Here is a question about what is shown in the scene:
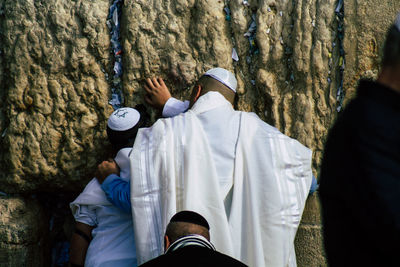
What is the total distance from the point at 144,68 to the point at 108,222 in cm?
103

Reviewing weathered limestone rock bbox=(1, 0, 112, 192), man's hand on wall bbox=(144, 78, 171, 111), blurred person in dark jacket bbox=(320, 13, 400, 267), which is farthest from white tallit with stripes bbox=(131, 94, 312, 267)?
blurred person in dark jacket bbox=(320, 13, 400, 267)

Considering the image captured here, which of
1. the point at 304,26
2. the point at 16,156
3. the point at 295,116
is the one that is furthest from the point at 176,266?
the point at 16,156

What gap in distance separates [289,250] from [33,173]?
5.87 ft

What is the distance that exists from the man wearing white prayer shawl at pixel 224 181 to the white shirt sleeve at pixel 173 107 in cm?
33

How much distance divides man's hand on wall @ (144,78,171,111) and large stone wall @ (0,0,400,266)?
0.24ft

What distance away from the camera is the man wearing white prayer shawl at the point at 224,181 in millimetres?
2578

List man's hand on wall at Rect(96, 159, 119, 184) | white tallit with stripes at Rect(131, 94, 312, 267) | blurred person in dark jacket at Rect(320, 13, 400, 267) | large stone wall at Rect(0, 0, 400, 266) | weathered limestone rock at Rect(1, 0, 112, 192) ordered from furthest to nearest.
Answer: weathered limestone rock at Rect(1, 0, 112, 192) < large stone wall at Rect(0, 0, 400, 266) < man's hand on wall at Rect(96, 159, 119, 184) < white tallit with stripes at Rect(131, 94, 312, 267) < blurred person in dark jacket at Rect(320, 13, 400, 267)

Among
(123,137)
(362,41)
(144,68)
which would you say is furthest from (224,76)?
(362,41)

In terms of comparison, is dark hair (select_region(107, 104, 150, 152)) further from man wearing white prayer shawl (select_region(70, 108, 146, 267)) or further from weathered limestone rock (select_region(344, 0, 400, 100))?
weathered limestone rock (select_region(344, 0, 400, 100))

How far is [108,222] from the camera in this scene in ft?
9.29

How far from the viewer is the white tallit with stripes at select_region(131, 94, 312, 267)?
257 centimetres

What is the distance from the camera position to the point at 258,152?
2.72m

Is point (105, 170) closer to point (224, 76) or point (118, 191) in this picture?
point (118, 191)

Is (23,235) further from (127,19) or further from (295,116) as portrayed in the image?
(295,116)
